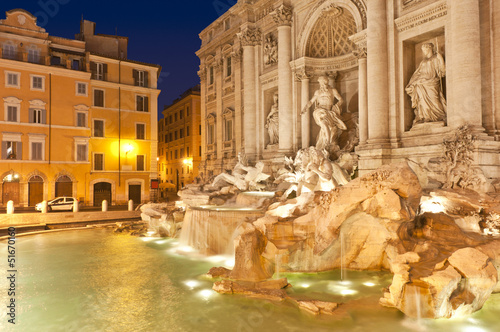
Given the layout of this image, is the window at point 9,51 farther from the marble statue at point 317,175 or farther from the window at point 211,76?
the marble statue at point 317,175

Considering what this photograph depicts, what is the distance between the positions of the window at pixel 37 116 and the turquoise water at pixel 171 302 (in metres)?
17.7

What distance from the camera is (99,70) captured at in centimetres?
2808

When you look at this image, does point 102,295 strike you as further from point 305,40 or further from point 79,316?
point 305,40

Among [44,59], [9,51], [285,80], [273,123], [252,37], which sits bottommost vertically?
[273,123]

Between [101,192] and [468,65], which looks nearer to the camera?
[468,65]

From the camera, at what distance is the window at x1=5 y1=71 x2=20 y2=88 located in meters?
24.1

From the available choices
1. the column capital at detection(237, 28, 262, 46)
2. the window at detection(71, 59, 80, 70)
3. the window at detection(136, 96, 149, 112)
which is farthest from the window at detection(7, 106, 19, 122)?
the column capital at detection(237, 28, 262, 46)

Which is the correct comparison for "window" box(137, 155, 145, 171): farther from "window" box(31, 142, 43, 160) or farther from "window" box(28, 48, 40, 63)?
"window" box(28, 48, 40, 63)

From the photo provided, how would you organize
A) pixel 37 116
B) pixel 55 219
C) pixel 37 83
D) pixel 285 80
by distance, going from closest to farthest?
pixel 285 80, pixel 55 219, pixel 37 116, pixel 37 83

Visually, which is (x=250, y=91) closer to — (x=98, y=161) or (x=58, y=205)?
(x=58, y=205)

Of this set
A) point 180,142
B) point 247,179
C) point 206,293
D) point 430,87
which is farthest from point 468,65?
point 180,142

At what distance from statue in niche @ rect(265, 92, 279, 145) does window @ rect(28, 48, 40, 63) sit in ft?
59.4

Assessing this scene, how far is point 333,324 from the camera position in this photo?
582cm

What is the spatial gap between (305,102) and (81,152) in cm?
1770
